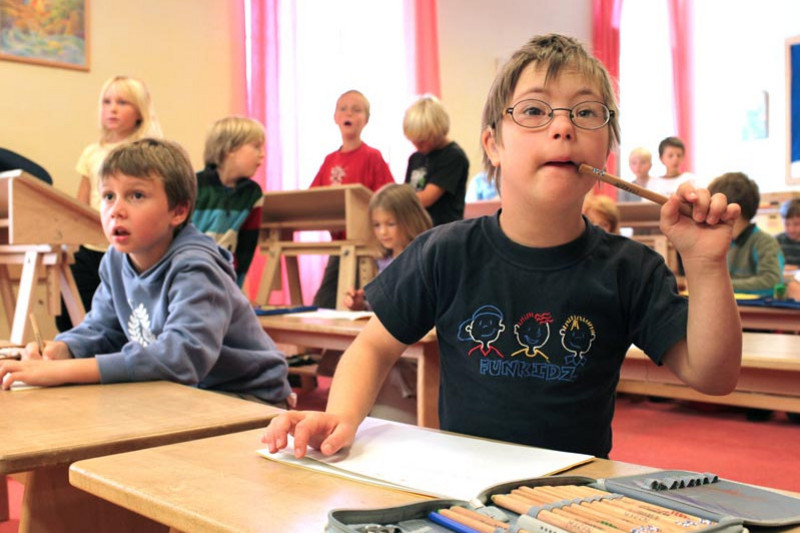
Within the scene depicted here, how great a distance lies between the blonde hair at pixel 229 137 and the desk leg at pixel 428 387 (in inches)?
62.7

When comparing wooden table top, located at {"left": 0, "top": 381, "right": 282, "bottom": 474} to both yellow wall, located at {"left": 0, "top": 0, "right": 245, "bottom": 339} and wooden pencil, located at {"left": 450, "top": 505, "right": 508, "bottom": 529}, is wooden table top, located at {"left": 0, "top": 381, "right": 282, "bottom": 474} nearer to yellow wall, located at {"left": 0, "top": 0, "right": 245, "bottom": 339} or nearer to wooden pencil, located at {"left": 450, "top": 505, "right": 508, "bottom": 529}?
wooden pencil, located at {"left": 450, "top": 505, "right": 508, "bottom": 529}

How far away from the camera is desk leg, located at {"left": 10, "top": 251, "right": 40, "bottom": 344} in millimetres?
2877

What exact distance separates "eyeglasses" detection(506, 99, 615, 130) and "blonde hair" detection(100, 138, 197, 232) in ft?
2.73

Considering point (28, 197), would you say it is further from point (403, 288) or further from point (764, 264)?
point (764, 264)

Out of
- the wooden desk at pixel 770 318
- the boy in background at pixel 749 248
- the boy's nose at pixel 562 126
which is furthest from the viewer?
the boy in background at pixel 749 248

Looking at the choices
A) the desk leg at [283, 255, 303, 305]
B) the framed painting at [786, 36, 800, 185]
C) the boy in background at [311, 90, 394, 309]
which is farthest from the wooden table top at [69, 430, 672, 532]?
the framed painting at [786, 36, 800, 185]

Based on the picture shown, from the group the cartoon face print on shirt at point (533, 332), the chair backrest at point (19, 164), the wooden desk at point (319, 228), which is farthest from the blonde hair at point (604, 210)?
the chair backrest at point (19, 164)

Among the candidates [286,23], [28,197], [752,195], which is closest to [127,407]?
[28,197]

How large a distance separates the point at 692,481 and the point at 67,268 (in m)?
2.93

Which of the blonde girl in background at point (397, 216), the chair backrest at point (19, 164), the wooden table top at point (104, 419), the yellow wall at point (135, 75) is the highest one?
the yellow wall at point (135, 75)

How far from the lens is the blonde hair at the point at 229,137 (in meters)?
3.28

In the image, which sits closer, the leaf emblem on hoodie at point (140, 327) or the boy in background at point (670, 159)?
the leaf emblem on hoodie at point (140, 327)

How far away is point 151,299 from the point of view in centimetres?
→ 152

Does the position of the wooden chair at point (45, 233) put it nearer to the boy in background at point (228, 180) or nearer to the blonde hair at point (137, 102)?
the boy in background at point (228, 180)
